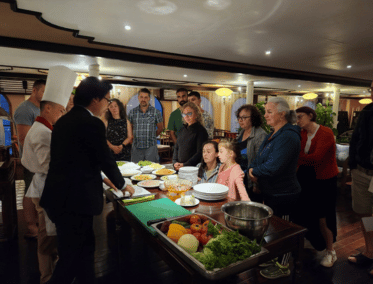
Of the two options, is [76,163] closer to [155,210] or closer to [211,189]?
[155,210]

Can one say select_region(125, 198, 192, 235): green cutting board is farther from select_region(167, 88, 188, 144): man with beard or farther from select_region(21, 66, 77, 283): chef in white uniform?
select_region(167, 88, 188, 144): man with beard

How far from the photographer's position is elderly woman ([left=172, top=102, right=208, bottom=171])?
2.92m

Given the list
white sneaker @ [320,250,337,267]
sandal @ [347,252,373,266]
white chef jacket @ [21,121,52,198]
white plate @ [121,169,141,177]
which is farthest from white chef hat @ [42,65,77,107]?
sandal @ [347,252,373,266]

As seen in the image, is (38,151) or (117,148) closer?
(38,151)

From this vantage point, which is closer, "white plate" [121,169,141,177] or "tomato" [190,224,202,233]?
"tomato" [190,224,202,233]

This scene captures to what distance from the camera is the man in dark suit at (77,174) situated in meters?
1.52

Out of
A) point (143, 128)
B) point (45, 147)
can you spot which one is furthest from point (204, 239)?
point (143, 128)

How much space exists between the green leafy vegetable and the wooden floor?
110 centimetres

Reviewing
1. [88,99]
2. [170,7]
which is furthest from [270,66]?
[88,99]

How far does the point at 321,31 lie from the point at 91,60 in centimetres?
474

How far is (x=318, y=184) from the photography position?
259cm

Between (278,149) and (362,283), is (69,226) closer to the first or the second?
(278,149)

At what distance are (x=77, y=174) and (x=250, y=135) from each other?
1.82 metres

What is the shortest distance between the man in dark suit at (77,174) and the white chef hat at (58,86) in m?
0.53
